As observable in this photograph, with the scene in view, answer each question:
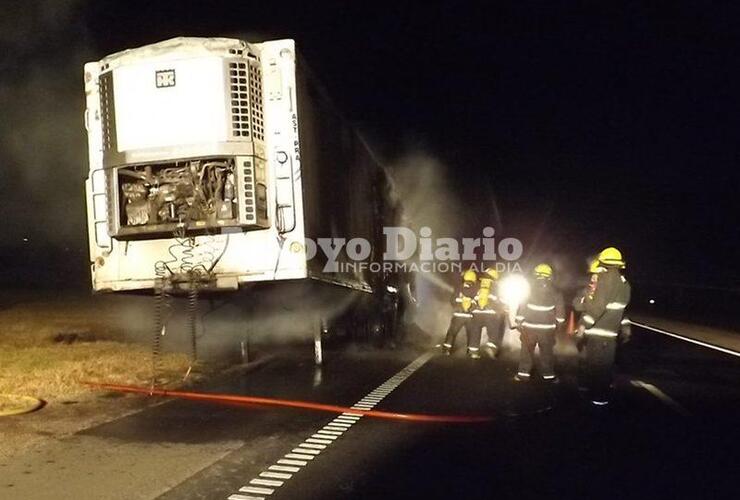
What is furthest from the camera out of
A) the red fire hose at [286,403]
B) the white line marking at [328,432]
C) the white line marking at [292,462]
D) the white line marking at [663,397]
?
the white line marking at [663,397]

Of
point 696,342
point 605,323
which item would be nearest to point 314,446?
point 605,323

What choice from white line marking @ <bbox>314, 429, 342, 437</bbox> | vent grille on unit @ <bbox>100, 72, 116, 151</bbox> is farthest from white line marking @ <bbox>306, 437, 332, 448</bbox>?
vent grille on unit @ <bbox>100, 72, 116, 151</bbox>

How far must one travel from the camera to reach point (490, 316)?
10.9m

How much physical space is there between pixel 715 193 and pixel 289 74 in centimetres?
5583

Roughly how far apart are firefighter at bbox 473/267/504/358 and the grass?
4.31 metres

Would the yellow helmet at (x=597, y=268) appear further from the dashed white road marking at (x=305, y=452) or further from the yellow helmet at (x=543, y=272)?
the dashed white road marking at (x=305, y=452)

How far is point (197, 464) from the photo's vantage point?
504 centimetres

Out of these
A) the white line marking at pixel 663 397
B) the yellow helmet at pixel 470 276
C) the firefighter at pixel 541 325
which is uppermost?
the yellow helmet at pixel 470 276

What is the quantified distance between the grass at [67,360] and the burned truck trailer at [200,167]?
1131 millimetres

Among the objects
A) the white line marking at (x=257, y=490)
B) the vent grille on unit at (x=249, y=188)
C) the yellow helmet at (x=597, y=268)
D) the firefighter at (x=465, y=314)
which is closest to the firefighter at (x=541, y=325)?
the yellow helmet at (x=597, y=268)

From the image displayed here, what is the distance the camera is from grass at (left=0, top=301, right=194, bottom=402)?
786 cm

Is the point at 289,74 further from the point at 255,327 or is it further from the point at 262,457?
the point at 255,327

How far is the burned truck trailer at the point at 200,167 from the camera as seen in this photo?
752cm

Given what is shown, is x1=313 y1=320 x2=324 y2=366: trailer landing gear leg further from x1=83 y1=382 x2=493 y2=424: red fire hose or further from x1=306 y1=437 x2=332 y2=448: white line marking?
x1=306 y1=437 x2=332 y2=448: white line marking
